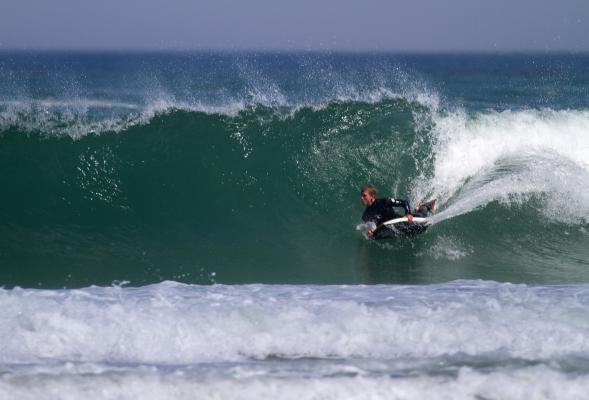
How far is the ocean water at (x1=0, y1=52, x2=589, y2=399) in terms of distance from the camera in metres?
4.22

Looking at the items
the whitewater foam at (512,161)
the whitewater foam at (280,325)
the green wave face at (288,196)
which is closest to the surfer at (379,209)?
the green wave face at (288,196)

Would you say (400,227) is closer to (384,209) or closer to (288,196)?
(384,209)

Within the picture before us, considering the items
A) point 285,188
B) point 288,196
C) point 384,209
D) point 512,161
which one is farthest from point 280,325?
point 512,161

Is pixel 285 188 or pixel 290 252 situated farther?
pixel 285 188

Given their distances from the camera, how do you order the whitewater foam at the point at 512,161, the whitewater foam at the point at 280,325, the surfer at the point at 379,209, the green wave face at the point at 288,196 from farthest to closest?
the whitewater foam at the point at 512,161, the surfer at the point at 379,209, the green wave face at the point at 288,196, the whitewater foam at the point at 280,325

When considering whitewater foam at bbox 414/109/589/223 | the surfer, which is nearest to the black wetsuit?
the surfer

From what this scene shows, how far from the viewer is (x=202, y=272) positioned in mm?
7852

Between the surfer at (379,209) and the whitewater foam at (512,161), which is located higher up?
the whitewater foam at (512,161)

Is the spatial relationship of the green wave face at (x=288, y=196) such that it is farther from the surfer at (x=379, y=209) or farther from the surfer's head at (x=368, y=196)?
the surfer's head at (x=368, y=196)

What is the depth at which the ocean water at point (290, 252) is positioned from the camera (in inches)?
166

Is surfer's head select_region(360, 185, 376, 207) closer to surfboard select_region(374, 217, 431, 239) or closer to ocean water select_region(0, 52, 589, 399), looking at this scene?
surfboard select_region(374, 217, 431, 239)

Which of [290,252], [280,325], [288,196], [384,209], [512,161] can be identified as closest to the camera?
[280,325]

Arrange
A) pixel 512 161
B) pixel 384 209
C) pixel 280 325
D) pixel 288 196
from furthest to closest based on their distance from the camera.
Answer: pixel 512 161
pixel 288 196
pixel 384 209
pixel 280 325

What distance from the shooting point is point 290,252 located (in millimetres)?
8680
